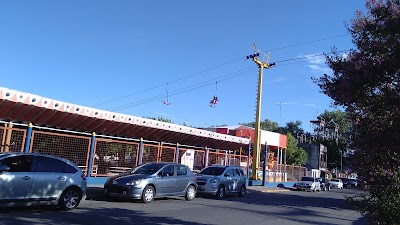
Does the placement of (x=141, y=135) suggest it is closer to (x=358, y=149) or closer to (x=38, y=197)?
(x=38, y=197)

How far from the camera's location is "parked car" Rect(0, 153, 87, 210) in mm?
10273

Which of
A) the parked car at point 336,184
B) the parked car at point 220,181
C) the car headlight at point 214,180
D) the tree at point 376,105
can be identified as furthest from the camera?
the parked car at point 336,184

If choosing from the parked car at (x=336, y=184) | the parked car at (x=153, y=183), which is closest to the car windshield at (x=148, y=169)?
the parked car at (x=153, y=183)

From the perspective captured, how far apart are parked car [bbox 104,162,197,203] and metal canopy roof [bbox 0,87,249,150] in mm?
5038

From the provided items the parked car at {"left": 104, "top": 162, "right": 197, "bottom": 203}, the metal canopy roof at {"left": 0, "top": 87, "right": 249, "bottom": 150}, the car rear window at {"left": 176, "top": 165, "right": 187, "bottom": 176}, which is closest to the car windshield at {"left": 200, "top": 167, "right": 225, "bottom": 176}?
the parked car at {"left": 104, "top": 162, "right": 197, "bottom": 203}

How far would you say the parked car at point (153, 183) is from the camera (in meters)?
14.5

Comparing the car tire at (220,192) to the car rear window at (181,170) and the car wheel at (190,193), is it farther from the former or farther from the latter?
the car rear window at (181,170)

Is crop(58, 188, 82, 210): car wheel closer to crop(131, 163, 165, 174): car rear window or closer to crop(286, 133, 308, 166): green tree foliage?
crop(131, 163, 165, 174): car rear window

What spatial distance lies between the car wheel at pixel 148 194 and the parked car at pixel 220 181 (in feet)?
13.8

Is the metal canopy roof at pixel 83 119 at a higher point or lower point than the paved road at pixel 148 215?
higher

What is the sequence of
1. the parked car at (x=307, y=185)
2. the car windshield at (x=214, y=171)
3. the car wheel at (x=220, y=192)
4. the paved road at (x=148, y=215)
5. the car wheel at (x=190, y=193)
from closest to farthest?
1. the paved road at (x=148, y=215)
2. the car wheel at (x=190, y=193)
3. the car wheel at (x=220, y=192)
4. the car windshield at (x=214, y=171)
5. the parked car at (x=307, y=185)

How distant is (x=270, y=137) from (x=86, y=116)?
27135 millimetres

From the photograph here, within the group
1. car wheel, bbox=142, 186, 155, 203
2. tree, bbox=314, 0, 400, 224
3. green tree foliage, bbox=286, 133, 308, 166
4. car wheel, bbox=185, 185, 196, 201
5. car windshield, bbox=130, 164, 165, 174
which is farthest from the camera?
green tree foliage, bbox=286, 133, 308, 166

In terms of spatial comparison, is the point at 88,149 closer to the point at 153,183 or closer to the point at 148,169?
the point at 148,169
